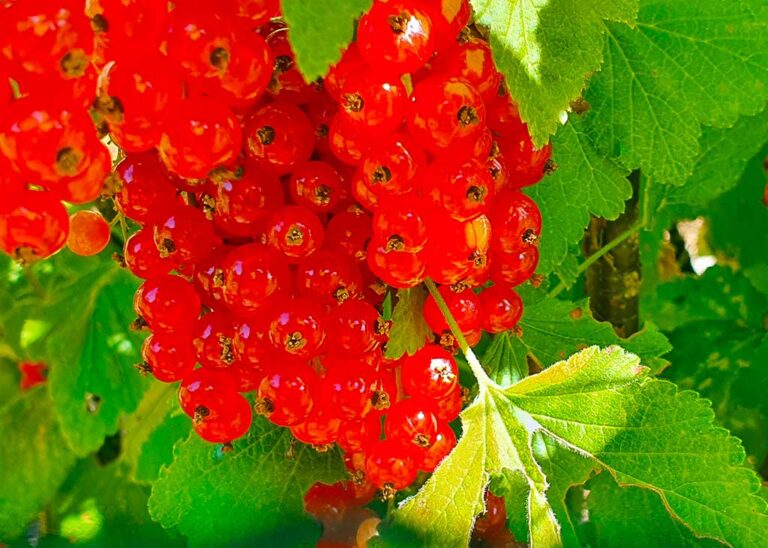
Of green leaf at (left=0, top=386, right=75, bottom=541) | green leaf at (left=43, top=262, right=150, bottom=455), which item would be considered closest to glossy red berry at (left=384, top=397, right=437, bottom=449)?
green leaf at (left=43, top=262, right=150, bottom=455)

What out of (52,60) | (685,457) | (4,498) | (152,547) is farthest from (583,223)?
(4,498)

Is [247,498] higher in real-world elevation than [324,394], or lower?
lower

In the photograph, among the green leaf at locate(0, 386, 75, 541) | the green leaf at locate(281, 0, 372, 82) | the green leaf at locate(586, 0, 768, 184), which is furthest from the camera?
the green leaf at locate(0, 386, 75, 541)

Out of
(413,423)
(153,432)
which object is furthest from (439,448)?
(153,432)

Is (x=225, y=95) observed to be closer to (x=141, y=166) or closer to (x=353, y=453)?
(x=141, y=166)

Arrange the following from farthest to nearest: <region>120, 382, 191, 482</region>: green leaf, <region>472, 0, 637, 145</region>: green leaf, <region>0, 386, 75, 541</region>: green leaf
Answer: <region>0, 386, 75, 541</region>: green leaf
<region>120, 382, 191, 482</region>: green leaf
<region>472, 0, 637, 145</region>: green leaf

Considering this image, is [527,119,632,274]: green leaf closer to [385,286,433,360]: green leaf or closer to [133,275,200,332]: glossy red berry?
[385,286,433,360]: green leaf

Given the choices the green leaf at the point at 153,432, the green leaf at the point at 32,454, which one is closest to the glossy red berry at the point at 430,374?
the green leaf at the point at 153,432
